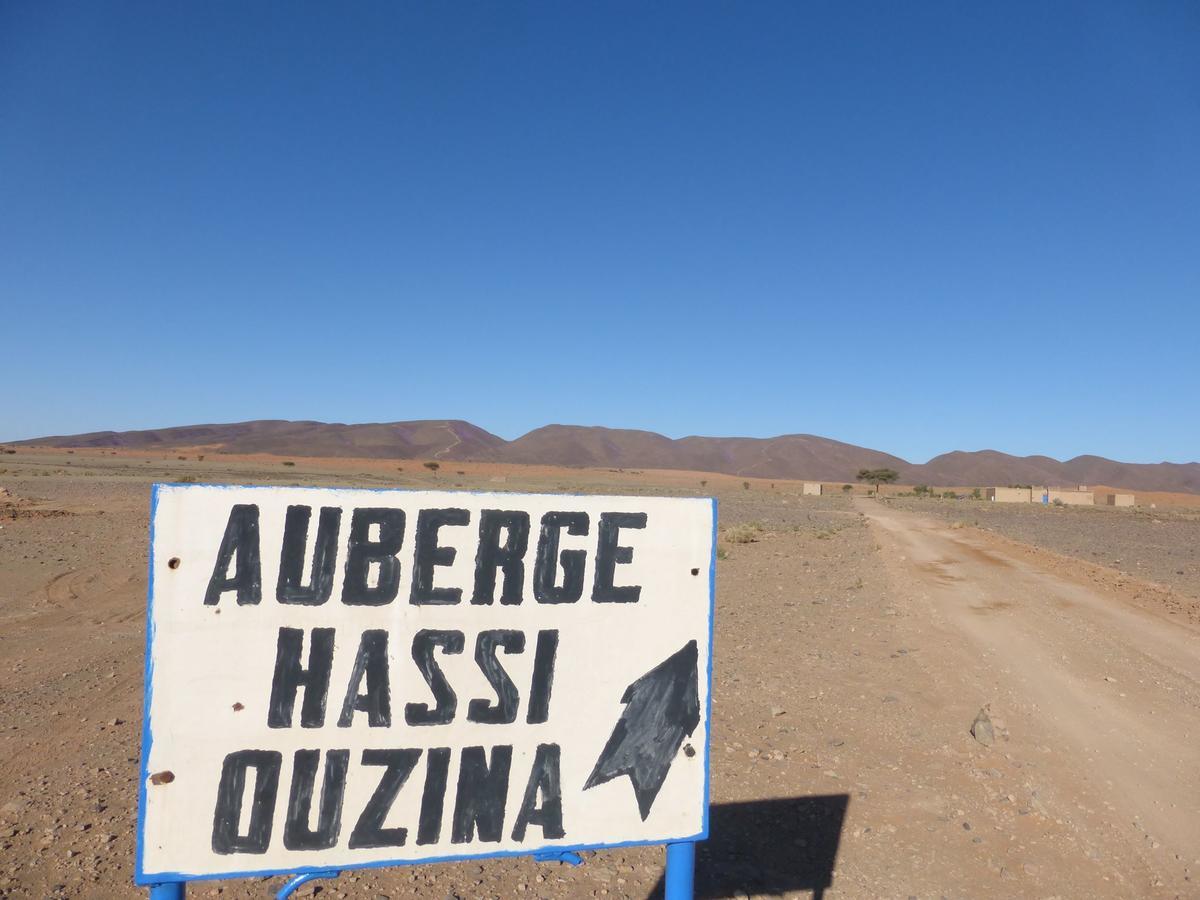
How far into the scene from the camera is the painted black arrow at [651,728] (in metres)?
2.12

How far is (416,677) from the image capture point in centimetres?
202

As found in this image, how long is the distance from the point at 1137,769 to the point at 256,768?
558 centimetres

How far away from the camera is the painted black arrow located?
2.12 metres

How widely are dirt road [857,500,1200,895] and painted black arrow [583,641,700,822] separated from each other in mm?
3156

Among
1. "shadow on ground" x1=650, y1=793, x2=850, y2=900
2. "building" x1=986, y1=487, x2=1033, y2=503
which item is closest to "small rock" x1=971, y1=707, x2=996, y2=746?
"shadow on ground" x1=650, y1=793, x2=850, y2=900

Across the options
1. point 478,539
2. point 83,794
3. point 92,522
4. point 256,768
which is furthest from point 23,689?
point 92,522

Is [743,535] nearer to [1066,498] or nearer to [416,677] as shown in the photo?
[416,677]

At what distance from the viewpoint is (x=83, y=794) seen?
4.23 m

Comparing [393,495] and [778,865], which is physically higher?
[393,495]

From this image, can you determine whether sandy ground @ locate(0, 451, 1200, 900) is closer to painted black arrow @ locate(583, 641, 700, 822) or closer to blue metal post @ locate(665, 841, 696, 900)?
blue metal post @ locate(665, 841, 696, 900)

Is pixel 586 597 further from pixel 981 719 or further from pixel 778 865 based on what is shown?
pixel 981 719

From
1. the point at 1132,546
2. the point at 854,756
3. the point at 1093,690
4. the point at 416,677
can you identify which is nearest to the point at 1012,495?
the point at 1132,546

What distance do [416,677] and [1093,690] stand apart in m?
7.18

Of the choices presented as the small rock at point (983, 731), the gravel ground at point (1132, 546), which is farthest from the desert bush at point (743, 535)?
the small rock at point (983, 731)
